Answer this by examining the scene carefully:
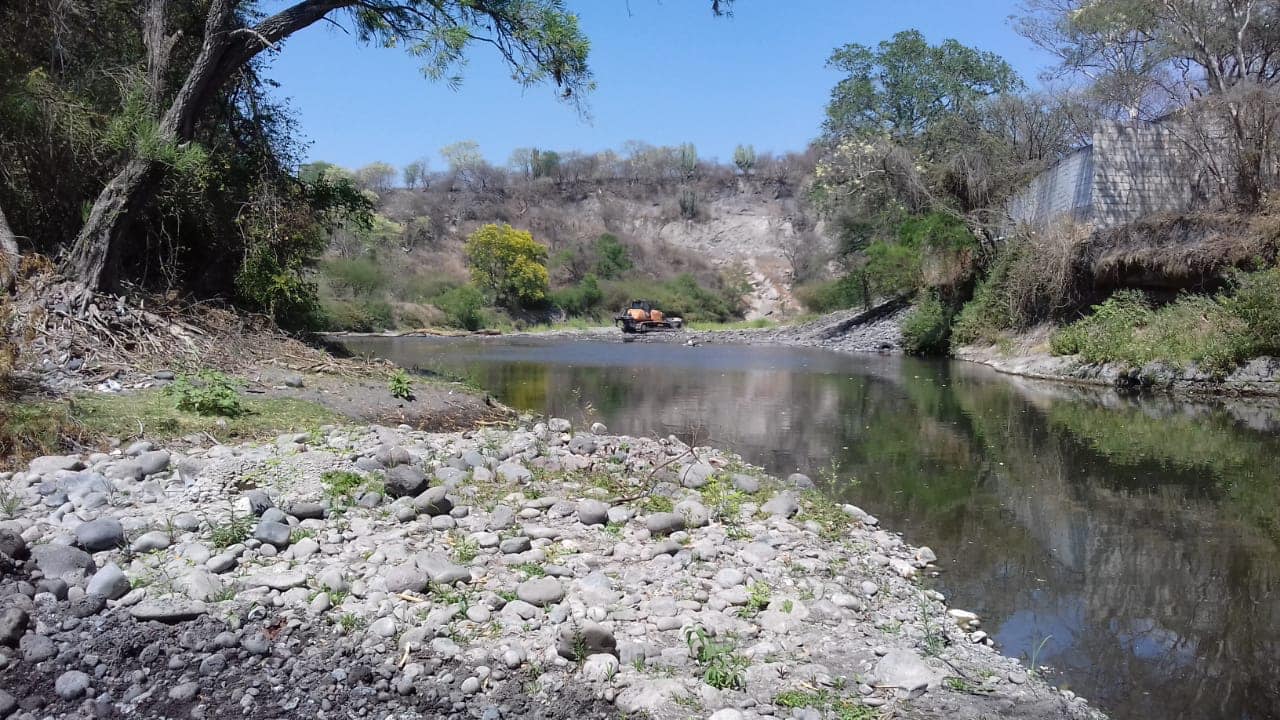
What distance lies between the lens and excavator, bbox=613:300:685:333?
40.4 m

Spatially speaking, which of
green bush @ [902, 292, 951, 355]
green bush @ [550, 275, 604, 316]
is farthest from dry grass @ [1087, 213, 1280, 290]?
green bush @ [550, 275, 604, 316]

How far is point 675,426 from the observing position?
37.2 ft

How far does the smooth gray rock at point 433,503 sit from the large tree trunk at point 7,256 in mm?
6553

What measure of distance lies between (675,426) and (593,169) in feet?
208

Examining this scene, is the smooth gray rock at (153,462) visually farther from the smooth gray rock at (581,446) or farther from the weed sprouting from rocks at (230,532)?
the smooth gray rock at (581,446)

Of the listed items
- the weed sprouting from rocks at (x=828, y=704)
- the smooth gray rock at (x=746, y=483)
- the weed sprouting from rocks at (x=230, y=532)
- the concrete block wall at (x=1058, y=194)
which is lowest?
the weed sprouting from rocks at (x=828, y=704)

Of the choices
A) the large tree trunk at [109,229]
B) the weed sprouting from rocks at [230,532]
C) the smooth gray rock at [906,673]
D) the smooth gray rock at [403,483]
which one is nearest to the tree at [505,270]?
the large tree trunk at [109,229]

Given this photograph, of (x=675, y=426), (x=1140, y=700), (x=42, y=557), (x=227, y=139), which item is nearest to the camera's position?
(x=1140, y=700)

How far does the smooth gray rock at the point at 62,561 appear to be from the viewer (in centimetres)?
436

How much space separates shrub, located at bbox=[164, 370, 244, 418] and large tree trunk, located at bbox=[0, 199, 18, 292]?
2693 mm

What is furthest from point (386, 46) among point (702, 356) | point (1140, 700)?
point (702, 356)

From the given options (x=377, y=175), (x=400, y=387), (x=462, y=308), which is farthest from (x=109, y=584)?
(x=377, y=175)

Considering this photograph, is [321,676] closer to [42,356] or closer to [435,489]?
[435,489]

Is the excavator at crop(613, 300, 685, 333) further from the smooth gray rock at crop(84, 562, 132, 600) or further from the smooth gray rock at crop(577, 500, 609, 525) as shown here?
the smooth gray rock at crop(84, 562, 132, 600)
